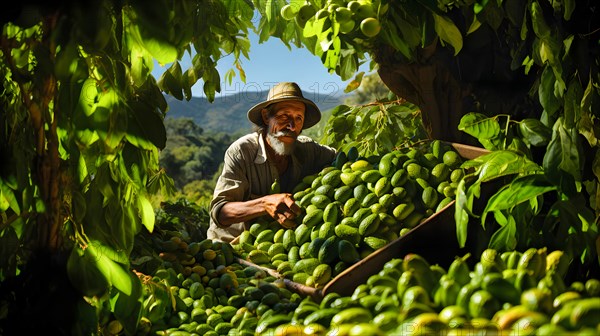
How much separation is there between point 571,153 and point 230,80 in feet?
7.24

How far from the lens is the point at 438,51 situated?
115 inches

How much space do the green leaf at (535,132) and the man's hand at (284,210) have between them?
1.06 meters

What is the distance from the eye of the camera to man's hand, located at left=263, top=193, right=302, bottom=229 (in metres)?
2.85

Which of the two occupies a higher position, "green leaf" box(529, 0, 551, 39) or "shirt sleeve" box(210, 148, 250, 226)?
"green leaf" box(529, 0, 551, 39)

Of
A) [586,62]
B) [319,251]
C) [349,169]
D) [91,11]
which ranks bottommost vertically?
[319,251]

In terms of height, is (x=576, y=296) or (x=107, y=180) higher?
(x=107, y=180)

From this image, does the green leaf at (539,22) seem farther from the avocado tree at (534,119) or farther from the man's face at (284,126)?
the man's face at (284,126)

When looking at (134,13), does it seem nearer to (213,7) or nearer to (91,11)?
(91,11)

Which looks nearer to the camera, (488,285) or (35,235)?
(488,285)

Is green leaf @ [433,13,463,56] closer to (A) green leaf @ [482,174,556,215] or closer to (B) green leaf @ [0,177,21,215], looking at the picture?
(A) green leaf @ [482,174,556,215]

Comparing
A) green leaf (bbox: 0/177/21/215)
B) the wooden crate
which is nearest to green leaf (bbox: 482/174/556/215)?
the wooden crate

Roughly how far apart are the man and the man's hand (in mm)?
498

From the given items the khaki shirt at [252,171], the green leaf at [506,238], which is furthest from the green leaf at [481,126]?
the khaki shirt at [252,171]

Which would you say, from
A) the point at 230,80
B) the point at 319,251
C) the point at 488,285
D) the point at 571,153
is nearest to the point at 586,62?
the point at 571,153
